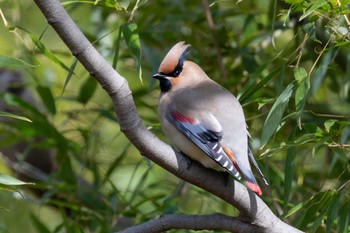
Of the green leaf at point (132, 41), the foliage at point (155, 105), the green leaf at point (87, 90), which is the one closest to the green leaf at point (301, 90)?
the foliage at point (155, 105)

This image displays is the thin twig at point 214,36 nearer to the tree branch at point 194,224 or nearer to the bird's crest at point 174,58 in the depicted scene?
the bird's crest at point 174,58

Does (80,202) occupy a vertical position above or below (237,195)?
below

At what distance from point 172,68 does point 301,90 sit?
77cm

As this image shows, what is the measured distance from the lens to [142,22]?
3.85 metres

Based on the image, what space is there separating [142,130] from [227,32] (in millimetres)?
1809

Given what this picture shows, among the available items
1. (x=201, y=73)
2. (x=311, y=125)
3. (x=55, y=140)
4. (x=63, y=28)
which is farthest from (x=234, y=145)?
(x=55, y=140)

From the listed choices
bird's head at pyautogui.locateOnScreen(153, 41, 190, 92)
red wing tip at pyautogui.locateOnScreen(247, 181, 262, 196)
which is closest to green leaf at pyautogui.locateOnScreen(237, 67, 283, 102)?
bird's head at pyautogui.locateOnScreen(153, 41, 190, 92)

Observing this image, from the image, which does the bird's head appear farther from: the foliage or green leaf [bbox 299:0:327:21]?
green leaf [bbox 299:0:327:21]

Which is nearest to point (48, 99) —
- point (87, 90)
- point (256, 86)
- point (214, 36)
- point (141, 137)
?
point (87, 90)

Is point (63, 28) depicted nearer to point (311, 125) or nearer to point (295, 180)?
point (311, 125)

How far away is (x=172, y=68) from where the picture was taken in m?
3.25

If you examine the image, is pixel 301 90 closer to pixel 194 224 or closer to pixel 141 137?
pixel 194 224

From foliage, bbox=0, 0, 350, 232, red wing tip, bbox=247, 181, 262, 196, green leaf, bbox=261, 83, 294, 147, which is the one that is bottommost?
foliage, bbox=0, 0, 350, 232

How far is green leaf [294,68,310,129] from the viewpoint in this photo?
8.29 ft
